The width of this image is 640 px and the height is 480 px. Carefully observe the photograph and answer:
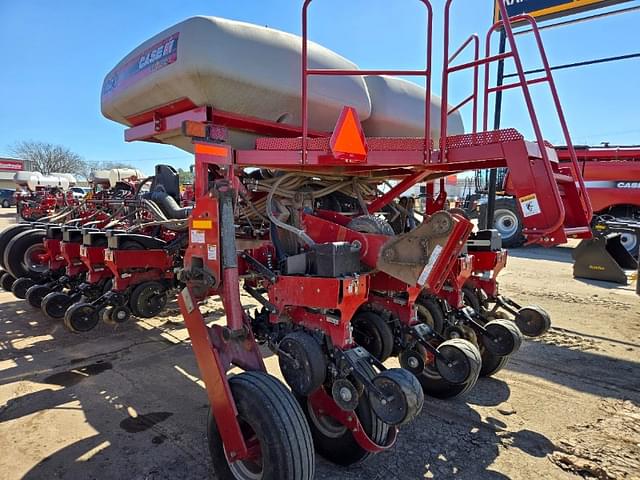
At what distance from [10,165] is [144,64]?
192 feet

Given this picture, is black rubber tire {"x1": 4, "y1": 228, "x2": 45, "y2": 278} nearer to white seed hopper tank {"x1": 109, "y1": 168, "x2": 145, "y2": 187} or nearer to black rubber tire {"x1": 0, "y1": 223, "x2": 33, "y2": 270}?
black rubber tire {"x1": 0, "y1": 223, "x2": 33, "y2": 270}

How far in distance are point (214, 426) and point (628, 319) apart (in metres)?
5.62

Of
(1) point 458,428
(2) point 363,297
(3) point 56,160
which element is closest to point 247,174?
(2) point 363,297

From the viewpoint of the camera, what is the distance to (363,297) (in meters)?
2.49

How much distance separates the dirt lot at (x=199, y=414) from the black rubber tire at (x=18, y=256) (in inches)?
44.6

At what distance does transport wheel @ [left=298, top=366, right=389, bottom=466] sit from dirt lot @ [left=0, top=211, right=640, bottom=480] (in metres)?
0.09

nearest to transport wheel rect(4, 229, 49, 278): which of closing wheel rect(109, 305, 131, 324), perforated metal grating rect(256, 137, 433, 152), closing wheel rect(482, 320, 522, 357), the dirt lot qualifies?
the dirt lot

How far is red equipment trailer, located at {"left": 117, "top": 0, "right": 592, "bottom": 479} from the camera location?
208cm

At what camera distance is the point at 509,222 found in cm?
1192

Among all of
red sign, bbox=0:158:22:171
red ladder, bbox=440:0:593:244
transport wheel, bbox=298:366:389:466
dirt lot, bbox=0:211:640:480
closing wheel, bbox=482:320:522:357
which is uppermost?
red sign, bbox=0:158:22:171

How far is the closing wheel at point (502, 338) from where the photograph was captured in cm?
308

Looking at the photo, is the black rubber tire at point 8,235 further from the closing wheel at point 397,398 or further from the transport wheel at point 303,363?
the closing wheel at point 397,398

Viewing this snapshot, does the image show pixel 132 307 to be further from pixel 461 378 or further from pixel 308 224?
pixel 461 378

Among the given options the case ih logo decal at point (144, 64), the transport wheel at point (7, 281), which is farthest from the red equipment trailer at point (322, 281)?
the transport wheel at point (7, 281)
